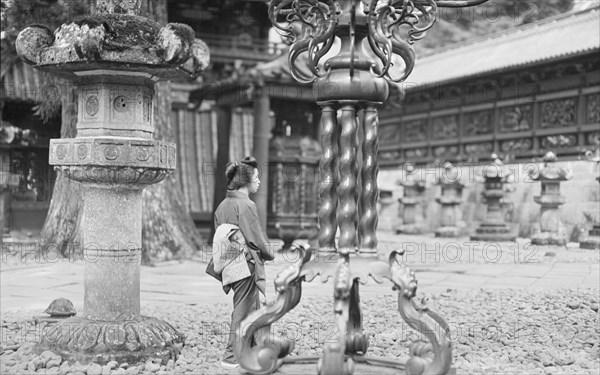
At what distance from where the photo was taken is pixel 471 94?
21609mm

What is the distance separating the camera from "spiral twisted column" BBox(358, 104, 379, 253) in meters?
3.92

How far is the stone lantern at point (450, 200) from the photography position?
18.7m

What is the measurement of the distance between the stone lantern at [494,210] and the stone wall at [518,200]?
1.04 m

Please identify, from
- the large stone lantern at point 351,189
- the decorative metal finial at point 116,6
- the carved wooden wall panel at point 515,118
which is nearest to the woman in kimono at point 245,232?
the large stone lantern at point 351,189

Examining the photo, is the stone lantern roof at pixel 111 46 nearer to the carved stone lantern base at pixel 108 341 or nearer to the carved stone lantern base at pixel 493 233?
the carved stone lantern base at pixel 108 341

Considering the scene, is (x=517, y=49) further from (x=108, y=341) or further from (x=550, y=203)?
(x=108, y=341)

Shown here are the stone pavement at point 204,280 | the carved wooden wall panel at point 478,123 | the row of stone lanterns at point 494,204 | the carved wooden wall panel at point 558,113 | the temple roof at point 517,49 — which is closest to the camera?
the stone pavement at point 204,280

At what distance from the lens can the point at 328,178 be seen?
4027mm

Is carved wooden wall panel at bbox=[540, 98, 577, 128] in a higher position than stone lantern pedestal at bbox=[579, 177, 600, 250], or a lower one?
higher

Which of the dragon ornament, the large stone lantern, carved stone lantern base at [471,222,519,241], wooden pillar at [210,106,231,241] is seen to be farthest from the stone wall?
the dragon ornament

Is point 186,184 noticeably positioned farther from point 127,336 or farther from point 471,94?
point 127,336

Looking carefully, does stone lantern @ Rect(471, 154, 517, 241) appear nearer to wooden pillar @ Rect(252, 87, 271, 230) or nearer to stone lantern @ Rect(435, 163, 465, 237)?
stone lantern @ Rect(435, 163, 465, 237)

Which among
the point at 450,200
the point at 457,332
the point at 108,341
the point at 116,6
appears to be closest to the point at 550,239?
the point at 450,200

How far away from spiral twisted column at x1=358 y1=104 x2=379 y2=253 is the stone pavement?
382cm
